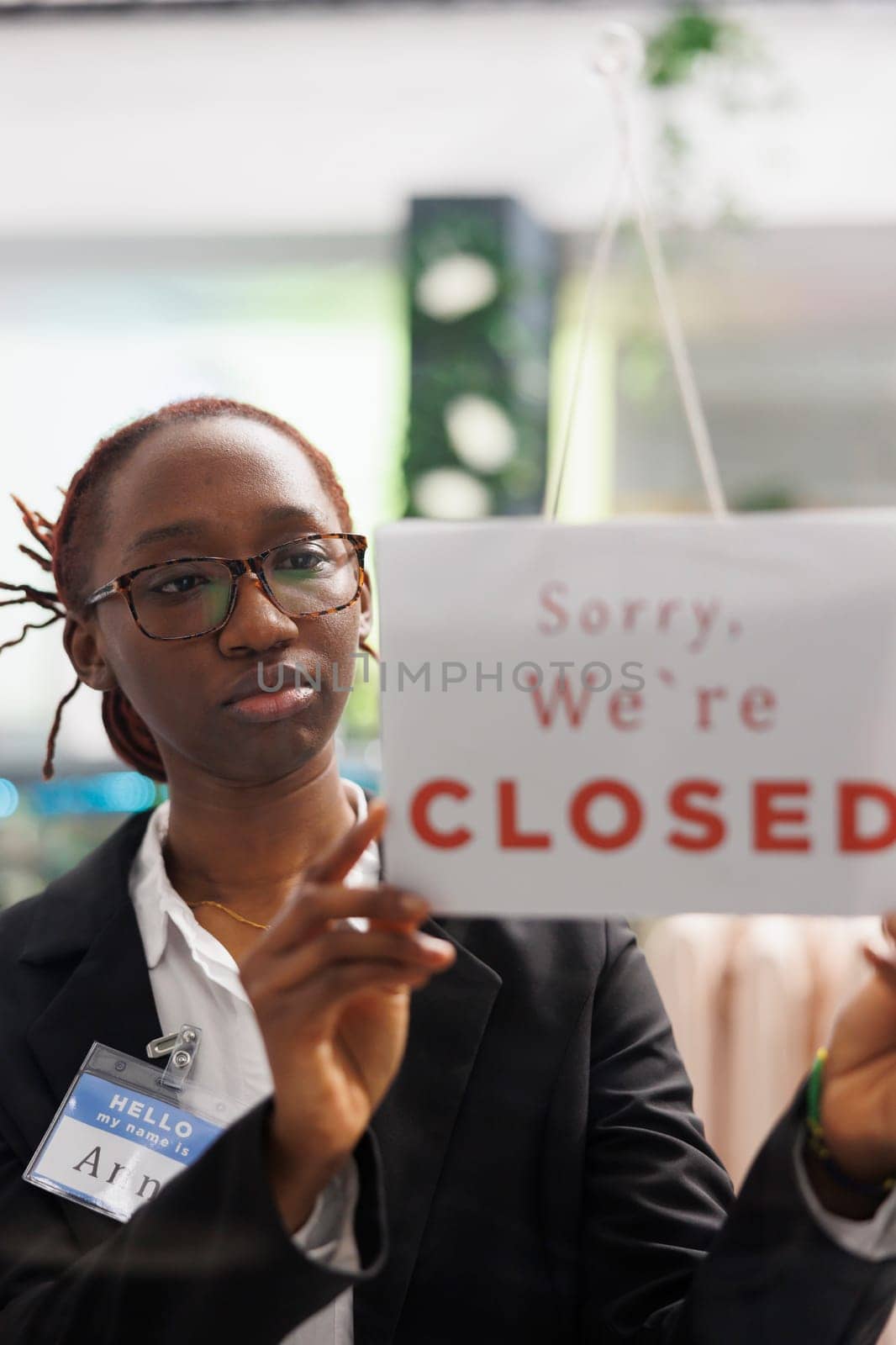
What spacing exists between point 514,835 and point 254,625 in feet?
0.89

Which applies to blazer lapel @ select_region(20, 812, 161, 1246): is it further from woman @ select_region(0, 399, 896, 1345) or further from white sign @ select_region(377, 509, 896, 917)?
white sign @ select_region(377, 509, 896, 917)

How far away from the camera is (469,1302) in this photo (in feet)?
3.03

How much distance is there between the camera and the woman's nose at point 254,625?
0.88 metres

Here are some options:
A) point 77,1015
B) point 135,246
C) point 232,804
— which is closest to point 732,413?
point 135,246

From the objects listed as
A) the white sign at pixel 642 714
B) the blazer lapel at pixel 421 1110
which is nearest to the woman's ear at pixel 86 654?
the blazer lapel at pixel 421 1110

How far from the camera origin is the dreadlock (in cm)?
102

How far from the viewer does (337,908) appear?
69 centimetres

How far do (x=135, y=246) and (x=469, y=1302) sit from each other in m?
2.21

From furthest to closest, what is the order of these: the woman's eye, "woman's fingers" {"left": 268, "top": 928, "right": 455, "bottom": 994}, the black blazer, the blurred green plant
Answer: the blurred green plant, the woman's eye, the black blazer, "woman's fingers" {"left": 268, "top": 928, "right": 455, "bottom": 994}

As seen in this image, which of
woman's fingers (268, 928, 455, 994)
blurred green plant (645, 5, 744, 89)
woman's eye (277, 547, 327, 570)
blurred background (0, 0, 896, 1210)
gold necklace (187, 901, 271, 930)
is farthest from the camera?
blurred background (0, 0, 896, 1210)

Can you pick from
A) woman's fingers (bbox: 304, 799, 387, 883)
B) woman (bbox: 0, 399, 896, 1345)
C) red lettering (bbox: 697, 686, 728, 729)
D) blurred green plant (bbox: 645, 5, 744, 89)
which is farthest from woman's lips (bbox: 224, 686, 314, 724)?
blurred green plant (bbox: 645, 5, 744, 89)

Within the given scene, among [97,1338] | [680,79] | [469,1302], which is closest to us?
[97,1338]

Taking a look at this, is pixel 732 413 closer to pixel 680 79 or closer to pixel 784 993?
pixel 680 79

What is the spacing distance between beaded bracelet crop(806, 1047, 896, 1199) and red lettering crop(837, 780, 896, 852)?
0.14 meters
